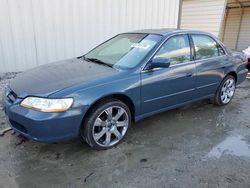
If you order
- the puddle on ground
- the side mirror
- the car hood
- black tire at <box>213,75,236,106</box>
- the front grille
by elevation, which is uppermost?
the side mirror

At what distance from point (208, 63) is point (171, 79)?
3.22 feet

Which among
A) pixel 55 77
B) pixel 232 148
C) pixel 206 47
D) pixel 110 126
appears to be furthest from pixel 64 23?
pixel 232 148

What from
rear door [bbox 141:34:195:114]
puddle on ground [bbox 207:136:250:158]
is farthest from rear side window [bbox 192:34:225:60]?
puddle on ground [bbox 207:136:250:158]

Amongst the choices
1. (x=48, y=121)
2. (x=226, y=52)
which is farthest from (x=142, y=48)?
(x=226, y=52)

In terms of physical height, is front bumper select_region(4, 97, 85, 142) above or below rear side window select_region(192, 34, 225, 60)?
below

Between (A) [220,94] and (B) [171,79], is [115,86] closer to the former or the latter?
(B) [171,79]

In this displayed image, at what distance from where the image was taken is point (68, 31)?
6355 mm

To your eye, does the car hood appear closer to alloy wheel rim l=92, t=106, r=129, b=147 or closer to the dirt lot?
alloy wheel rim l=92, t=106, r=129, b=147

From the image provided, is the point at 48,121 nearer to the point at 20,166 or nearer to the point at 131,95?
the point at 20,166

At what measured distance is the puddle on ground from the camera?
2.98m

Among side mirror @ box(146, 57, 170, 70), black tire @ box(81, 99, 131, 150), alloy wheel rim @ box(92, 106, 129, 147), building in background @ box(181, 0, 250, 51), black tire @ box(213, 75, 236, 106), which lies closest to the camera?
black tire @ box(81, 99, 131, 150)

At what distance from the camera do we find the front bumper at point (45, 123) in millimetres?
2441

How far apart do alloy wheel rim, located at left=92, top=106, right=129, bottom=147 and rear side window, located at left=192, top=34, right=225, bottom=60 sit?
1702 mm

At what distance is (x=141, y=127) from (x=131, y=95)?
2.68ft
